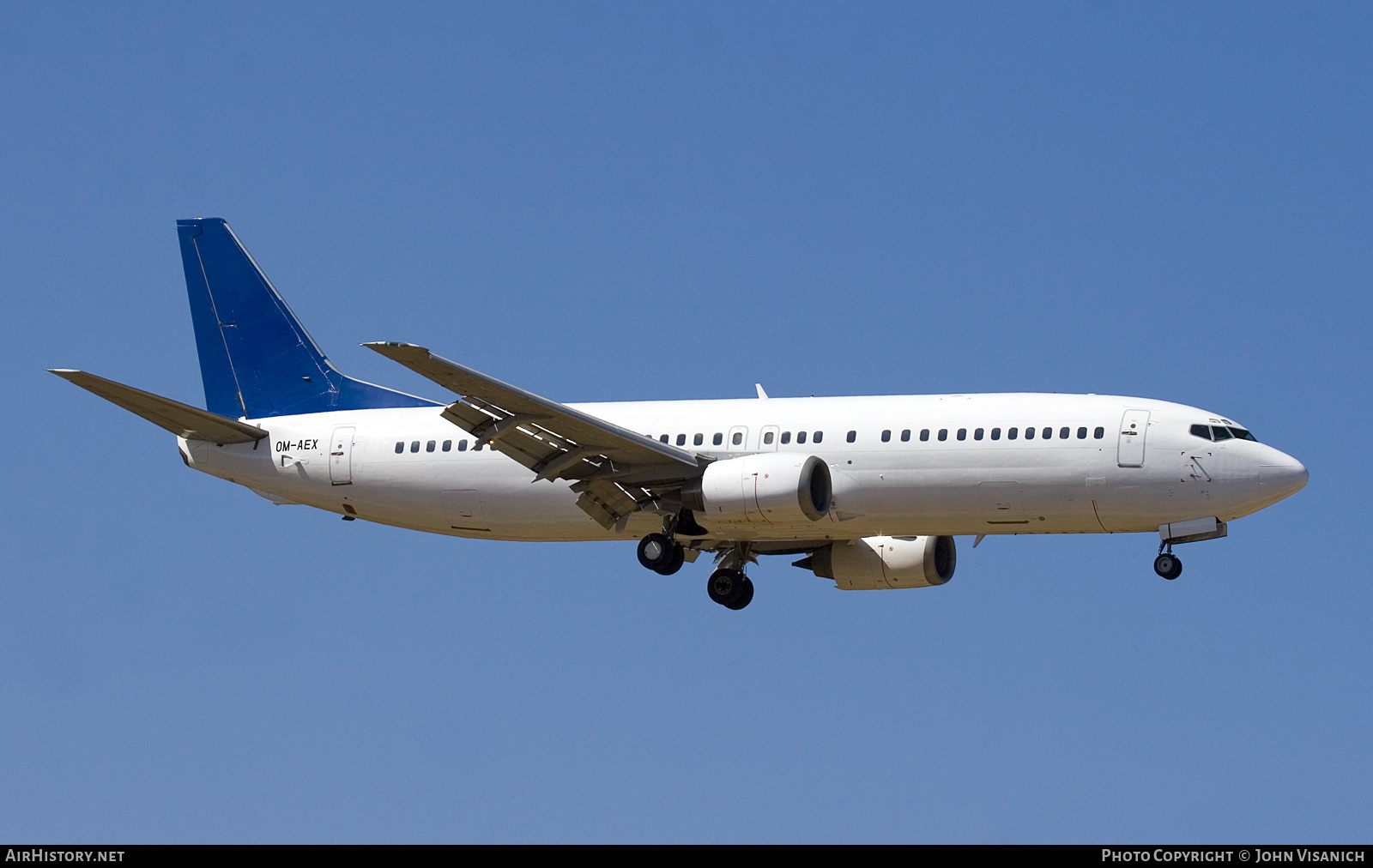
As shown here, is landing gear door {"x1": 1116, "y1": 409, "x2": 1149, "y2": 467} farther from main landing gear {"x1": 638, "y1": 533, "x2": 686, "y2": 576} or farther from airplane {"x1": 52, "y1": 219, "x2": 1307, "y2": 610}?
main landing gear {"x1": 638, "y1": 533, "x2": 686, "y2": 576}

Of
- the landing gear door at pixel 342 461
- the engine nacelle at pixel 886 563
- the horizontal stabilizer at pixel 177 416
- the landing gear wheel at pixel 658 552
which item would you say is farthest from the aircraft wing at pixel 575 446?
the horizontal stabilizer at pixel 177 416

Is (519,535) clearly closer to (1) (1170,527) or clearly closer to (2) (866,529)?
(2) (866,529)

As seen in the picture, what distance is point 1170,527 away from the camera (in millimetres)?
42938

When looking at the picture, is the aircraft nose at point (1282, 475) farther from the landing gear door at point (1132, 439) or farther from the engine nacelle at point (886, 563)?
the engine nacelle at point (886, 563)

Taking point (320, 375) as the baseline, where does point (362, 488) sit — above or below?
below

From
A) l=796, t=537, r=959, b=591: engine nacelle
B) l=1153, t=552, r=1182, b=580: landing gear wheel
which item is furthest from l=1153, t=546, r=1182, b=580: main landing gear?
l=796, t=537, r=959, b=591: engine nacelle

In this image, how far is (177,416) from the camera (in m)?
47.9

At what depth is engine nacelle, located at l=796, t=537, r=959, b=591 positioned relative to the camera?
159ft

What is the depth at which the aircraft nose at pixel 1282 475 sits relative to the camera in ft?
139

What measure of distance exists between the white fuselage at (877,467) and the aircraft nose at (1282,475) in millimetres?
26

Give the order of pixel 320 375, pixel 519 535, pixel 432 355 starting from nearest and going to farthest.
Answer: pixel 432 355 < pixel 519 535 < pixel 320 375
